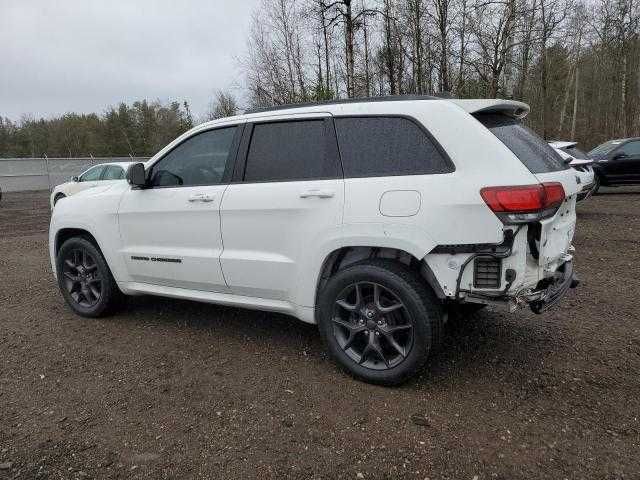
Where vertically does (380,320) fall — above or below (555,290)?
below

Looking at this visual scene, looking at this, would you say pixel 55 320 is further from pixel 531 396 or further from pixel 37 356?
pixel 531 396

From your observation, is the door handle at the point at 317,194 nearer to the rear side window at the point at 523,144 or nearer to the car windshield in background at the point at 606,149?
the rear side window at the point at 523,144

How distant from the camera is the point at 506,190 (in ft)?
8.70

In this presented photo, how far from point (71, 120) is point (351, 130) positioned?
62.2 meters

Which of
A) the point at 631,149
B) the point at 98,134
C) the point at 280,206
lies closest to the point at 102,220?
the point at 280,206

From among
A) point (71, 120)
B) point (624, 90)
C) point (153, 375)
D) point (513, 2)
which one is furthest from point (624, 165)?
point (71, 120)

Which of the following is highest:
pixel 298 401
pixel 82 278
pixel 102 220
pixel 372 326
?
pixel 102 220

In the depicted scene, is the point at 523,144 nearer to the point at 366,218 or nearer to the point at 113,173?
the point at 366,218

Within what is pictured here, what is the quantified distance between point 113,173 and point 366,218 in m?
12.0

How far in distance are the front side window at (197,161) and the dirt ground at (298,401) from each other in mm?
1327

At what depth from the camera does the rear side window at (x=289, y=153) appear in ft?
10.8

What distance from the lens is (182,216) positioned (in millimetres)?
3816

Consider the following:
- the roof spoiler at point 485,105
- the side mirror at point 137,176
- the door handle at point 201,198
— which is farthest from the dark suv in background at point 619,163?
the side mirror at point 137,176

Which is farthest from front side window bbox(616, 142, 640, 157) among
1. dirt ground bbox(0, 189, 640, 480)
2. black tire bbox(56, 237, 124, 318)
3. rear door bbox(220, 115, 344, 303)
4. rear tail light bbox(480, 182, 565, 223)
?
black tire bbox(56, 237, 124, 318)
